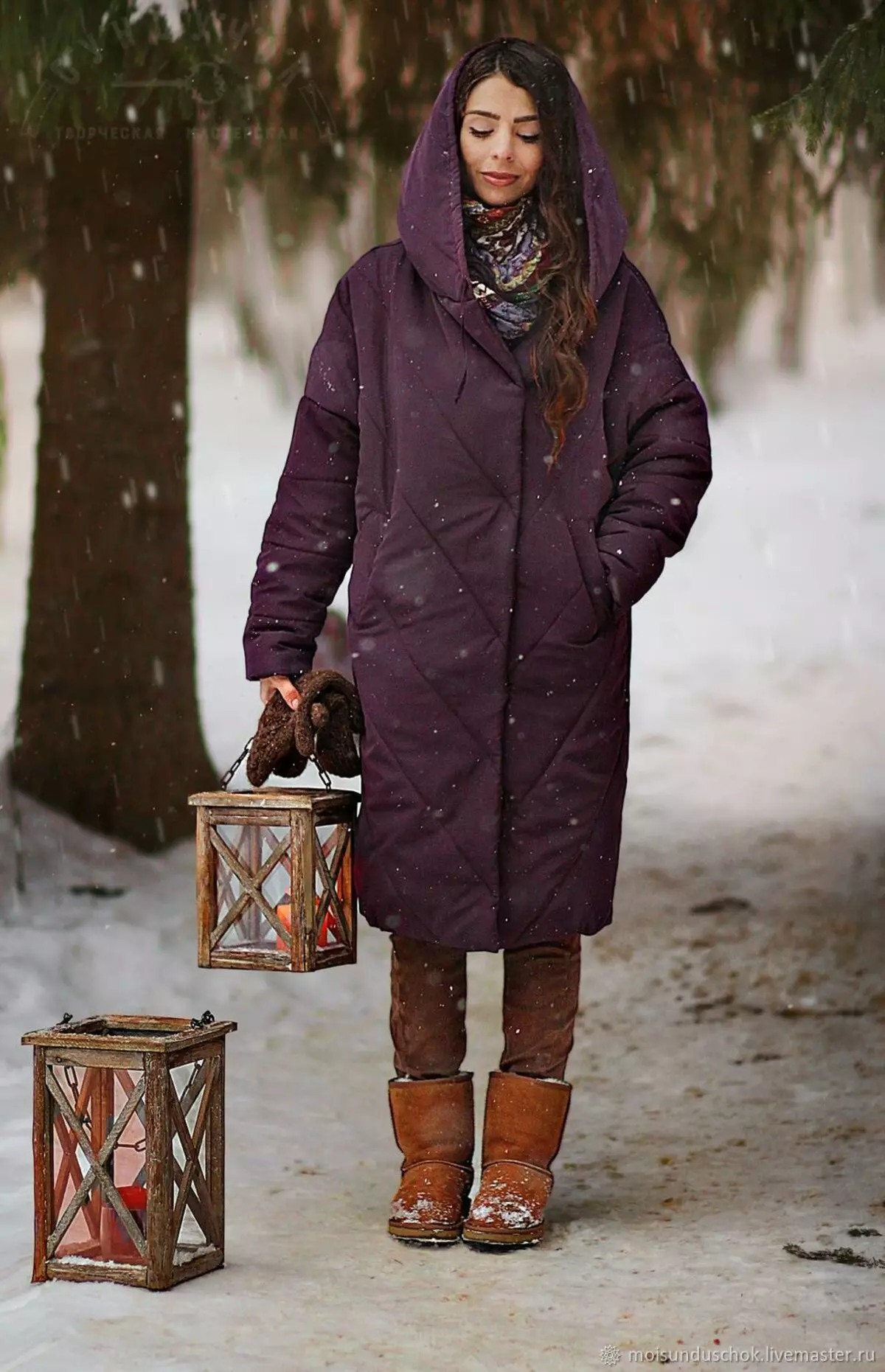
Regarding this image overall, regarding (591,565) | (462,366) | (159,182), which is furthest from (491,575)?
(159,182)

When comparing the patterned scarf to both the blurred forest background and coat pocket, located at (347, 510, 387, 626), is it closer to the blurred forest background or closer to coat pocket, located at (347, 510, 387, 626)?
coat pocket, located at (347, 510, 387, 626)

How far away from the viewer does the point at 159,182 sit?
5926 millimetres

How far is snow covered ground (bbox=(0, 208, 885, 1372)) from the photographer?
2.73 metres

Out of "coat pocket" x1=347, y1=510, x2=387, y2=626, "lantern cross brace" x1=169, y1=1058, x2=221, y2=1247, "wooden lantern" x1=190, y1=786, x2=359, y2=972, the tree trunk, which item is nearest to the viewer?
"lantern cross brace" x1=169, y1=1058, x2=221, y2=1247

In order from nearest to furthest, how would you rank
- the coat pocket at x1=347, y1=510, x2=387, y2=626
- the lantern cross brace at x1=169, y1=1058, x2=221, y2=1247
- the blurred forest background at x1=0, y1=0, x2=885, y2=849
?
the lantern cross brace at x1=169, y1=1058, x2=221, y2=1247 < the coat pocket at x1=347, y1=510, x2=387, y2=626 < the blurred forest background at x1=0, y1=0, x2=885, y2=849

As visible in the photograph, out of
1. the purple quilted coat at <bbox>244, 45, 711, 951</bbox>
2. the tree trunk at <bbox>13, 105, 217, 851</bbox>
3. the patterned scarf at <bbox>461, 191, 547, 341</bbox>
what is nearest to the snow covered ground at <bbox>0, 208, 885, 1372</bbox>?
the tree trunk at <bbox>13, 105, 217, 851</bbox>

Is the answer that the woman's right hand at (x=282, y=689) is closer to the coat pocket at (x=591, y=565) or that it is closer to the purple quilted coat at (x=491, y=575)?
the purple quilted coat at (x=491, y=575)

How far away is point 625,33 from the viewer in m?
6.23

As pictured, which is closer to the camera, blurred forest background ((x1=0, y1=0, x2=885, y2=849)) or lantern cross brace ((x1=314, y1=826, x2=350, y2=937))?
lantern cross brace ((x1=314, y1=826, x2=350, y2=937))

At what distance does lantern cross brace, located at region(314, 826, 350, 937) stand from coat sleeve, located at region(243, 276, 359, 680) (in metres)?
0.29

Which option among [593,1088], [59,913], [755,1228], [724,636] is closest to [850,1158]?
[755,1228]

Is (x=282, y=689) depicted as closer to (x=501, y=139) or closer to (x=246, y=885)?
(x=246, y=885)

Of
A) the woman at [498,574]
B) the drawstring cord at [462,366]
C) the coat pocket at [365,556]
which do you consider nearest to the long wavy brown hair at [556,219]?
the woman at [498,574]

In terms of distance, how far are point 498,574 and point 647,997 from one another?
2438 mm
